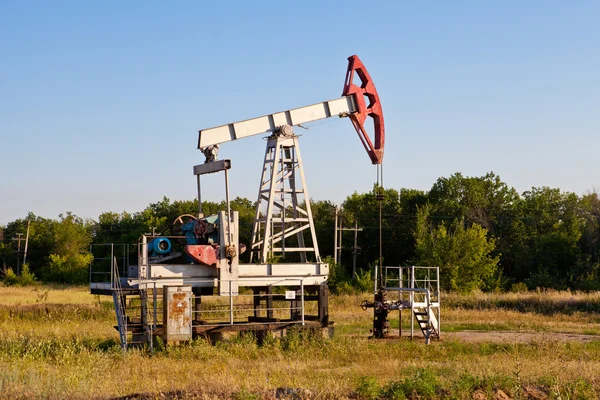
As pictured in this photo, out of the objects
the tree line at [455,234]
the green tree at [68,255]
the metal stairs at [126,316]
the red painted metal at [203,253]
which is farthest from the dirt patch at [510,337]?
the green tree at [68,255]

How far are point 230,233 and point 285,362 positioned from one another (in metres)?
3.69

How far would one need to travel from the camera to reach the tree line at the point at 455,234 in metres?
42.6

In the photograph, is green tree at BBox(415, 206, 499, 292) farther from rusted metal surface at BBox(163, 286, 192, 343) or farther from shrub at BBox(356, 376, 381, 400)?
shrub at BBox(356, 376, 381, 400)

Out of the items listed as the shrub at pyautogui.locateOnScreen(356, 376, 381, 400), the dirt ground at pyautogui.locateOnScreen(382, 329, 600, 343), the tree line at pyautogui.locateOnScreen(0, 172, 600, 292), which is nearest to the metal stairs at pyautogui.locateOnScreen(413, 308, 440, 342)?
the dirt ground at pyautogui.locateOnScreen(382, 329, 600, 343)

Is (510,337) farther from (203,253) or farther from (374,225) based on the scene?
(374,225)

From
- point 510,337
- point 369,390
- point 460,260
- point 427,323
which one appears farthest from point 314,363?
point 460,260

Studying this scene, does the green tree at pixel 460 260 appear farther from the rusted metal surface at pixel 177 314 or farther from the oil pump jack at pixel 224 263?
the rusted metal surface at pixel 177 314

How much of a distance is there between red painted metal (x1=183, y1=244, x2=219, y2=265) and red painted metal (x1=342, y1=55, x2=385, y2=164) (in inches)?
215

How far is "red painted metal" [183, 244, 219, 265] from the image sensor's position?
17.2m

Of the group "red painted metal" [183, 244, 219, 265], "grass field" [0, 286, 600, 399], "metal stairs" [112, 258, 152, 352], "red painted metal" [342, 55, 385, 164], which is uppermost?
"red painted metal" [342, 55, 385, 164]

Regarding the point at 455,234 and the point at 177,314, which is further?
the point at 455,234

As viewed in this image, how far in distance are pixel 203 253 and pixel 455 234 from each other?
27155 millimetres

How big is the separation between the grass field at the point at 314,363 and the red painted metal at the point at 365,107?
16.9 ft

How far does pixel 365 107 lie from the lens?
68.0ft
